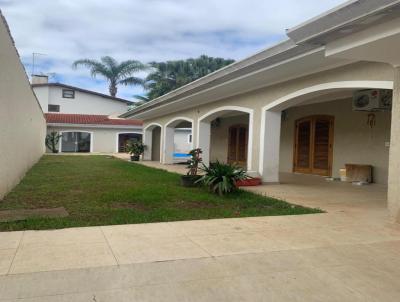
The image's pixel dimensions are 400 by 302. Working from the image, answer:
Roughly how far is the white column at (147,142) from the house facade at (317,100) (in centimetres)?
355

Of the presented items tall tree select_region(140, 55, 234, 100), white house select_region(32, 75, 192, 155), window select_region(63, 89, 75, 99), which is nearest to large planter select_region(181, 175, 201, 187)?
white house select_region(32, 75, 192, 155)

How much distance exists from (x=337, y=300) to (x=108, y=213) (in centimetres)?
443

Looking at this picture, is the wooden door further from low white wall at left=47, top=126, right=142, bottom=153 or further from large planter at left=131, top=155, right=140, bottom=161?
low white wall at left=47, top=126, right=142, bottom=153

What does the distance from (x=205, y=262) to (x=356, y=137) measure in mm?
10369

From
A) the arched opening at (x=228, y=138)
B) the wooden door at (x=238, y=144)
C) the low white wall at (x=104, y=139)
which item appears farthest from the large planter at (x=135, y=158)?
the low white wall at (x=104, y=139)

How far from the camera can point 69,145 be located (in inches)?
1414

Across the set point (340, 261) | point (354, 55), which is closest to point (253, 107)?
point (354, 55)

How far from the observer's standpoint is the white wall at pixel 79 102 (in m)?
40.0

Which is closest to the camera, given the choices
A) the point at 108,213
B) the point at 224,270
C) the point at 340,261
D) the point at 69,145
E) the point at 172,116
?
the point at 224,270

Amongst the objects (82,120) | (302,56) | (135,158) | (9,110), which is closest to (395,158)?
(302,56)

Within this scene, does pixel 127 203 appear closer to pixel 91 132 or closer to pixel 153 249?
pixel 153 249

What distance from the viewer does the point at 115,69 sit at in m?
44.6

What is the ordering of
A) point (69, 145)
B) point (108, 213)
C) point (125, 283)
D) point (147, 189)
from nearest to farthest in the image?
point (125, 283) < point (108, 213) < point (147, 189) < point (69, 145)

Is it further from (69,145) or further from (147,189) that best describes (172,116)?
(69,145)
